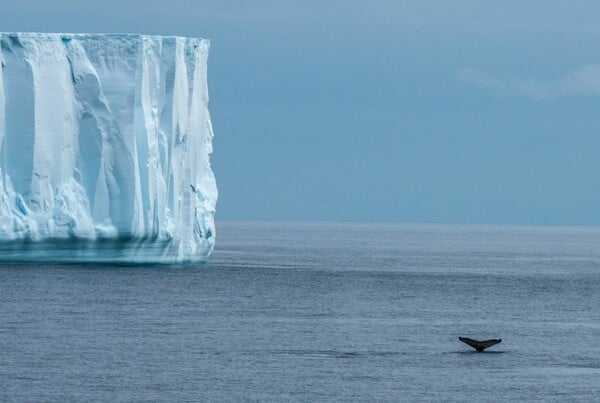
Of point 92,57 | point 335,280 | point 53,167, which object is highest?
point 92,57

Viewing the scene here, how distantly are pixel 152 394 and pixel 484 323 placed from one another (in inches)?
515

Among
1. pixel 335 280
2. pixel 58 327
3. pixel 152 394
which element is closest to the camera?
pixel 152 394

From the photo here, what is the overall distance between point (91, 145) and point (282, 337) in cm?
1113

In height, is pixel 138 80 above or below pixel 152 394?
above

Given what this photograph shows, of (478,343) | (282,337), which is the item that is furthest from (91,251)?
(478,343)

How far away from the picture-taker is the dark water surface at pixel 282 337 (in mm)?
20641

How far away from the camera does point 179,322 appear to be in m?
29.0

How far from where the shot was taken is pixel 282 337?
1058 inches

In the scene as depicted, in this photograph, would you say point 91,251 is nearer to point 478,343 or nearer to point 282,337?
point 282,337

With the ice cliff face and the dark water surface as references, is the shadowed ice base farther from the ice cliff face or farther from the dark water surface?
the dark water surface

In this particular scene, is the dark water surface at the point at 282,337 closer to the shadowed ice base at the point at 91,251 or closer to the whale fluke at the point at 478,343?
the whale fluke at the point at 478,343

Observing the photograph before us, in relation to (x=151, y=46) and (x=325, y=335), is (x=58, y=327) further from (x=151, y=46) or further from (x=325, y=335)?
(x=151, y=46)

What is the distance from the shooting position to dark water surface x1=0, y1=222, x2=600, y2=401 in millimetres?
20641

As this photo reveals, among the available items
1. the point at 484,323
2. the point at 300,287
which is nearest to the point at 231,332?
the point at 484,323
